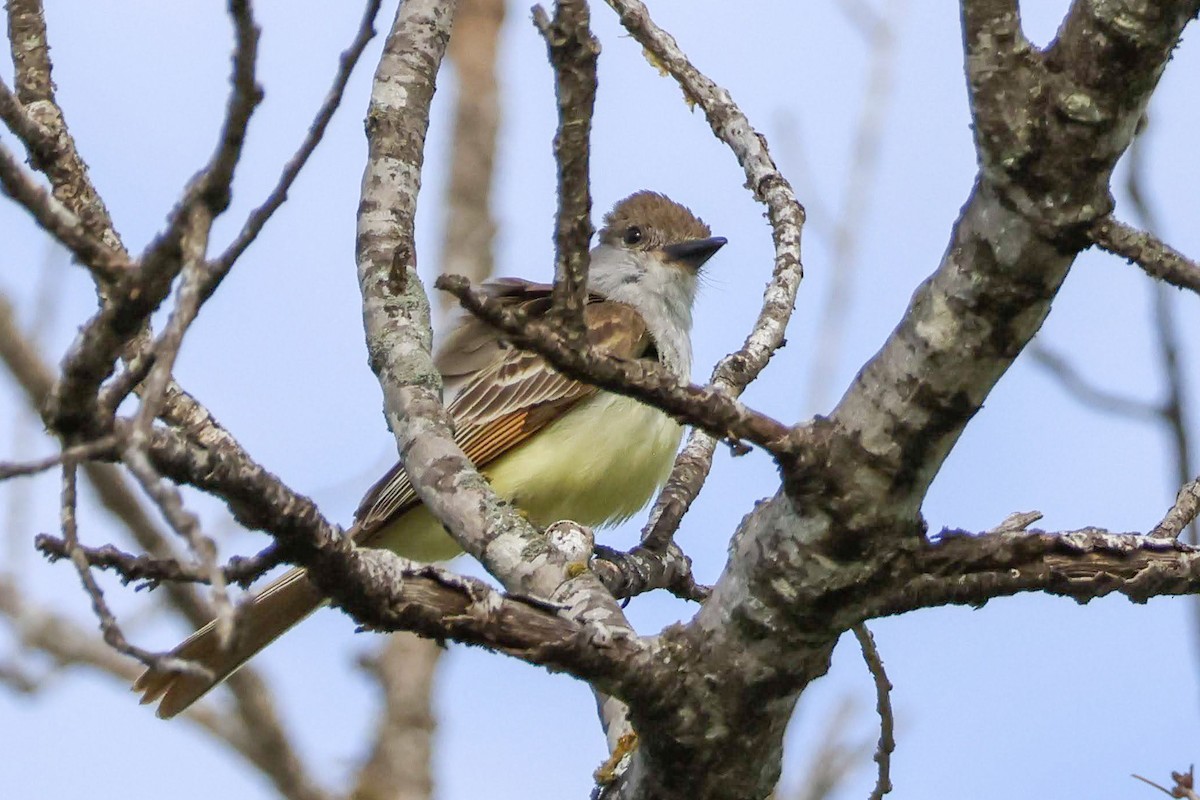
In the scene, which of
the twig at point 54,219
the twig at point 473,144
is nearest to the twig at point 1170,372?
the twig at point 54,219

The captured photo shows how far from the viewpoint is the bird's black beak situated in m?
8.35

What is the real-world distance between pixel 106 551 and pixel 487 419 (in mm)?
4324

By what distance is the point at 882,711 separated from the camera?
393 centimetres

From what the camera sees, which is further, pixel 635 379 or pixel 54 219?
pixel 635 379

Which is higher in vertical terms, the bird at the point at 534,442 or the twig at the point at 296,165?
the bird at the point at 534,442

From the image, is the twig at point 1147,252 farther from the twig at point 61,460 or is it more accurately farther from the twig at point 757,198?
the twig at point 757,198

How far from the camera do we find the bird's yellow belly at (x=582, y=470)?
6.81m

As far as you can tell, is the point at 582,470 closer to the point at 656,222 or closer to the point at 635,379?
the point at 656,222

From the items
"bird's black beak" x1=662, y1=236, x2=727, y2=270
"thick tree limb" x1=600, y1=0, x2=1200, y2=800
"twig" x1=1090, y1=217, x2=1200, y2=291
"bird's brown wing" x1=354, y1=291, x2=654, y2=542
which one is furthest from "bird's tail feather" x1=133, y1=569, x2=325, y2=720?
"bird's black beak" x1=662, y1=236, x2=727, y2=270

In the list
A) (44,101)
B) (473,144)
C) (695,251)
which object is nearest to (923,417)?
(44,101)

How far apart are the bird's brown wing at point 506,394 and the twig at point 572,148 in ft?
12.6

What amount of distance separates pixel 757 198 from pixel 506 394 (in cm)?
215

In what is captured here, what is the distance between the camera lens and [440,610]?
9.81 ft

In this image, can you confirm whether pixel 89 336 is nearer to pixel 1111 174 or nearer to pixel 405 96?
pixel 1111 174
